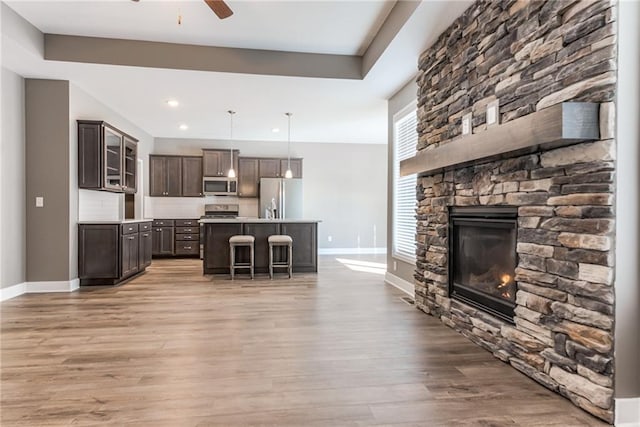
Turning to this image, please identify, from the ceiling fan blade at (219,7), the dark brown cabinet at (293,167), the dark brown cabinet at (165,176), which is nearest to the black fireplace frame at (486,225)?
the ceiling fan blade at (219,7)

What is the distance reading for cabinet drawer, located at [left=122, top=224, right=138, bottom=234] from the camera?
5.25 meters

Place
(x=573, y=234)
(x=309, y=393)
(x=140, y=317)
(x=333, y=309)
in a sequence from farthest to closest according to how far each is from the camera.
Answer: (x=333, y=309)
(x=140, y=317)
(x=309, y=393)
(x=573, y=234)

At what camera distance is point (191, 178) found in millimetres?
8500

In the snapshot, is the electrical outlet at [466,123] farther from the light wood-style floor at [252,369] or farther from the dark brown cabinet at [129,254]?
the dark brown cabinet at [129,254]

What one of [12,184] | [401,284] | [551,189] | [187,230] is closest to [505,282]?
[551,189]

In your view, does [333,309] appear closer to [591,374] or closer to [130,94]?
[591,374]

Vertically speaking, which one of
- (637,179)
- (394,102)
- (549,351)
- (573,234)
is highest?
(394,102)

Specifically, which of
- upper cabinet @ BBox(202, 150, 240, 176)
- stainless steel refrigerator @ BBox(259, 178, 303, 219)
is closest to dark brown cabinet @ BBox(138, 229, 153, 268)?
upper cabinet @ BBox(202, 150, 240, 176)

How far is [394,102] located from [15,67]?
16.0ft

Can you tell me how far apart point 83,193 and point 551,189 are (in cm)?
565

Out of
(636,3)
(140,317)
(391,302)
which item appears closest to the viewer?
(636,3)

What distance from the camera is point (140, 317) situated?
361cm

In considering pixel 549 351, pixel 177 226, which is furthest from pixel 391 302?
pixel 177 226

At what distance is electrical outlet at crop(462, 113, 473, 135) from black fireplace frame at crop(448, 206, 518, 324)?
640 millimetres
